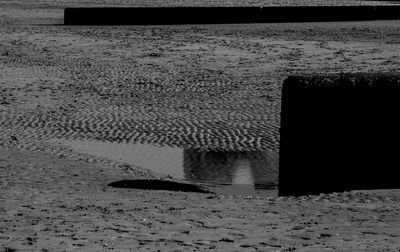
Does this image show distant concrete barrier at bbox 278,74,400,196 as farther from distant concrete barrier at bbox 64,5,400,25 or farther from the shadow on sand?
distant concrete barrier at bbox 64,5,400,25

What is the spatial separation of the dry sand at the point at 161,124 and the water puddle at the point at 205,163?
0.34m

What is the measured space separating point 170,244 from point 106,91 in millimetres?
10319

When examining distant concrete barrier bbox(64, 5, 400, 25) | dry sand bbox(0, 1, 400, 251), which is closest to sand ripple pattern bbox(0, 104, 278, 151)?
dry sand bbox(0, 1, 400, 251)

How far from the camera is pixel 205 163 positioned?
37.1 feet

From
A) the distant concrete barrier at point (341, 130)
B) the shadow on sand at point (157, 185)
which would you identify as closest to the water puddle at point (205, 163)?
the shadow on sand at point (157, 185)

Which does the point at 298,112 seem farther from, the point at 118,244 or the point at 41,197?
the point at 118,244

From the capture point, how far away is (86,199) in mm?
8500

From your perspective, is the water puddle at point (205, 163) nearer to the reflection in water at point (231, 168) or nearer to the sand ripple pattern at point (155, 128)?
the reflection in water at point (231, 168)

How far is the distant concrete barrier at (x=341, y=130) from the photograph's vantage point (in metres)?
9.77

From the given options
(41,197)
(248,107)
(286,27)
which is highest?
(41,197)

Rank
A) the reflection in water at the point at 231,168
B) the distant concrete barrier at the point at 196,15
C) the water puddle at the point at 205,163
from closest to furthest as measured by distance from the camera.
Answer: the water puddle at the point at 205,163
the reflection in water at the point at 231,168
the distant concrete barrier at the point at 196,15

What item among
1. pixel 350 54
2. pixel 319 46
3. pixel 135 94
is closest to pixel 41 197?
pixel 135 94

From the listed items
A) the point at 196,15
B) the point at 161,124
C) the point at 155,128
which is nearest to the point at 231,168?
the point at 155,128

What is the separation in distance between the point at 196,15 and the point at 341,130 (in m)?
22.8
